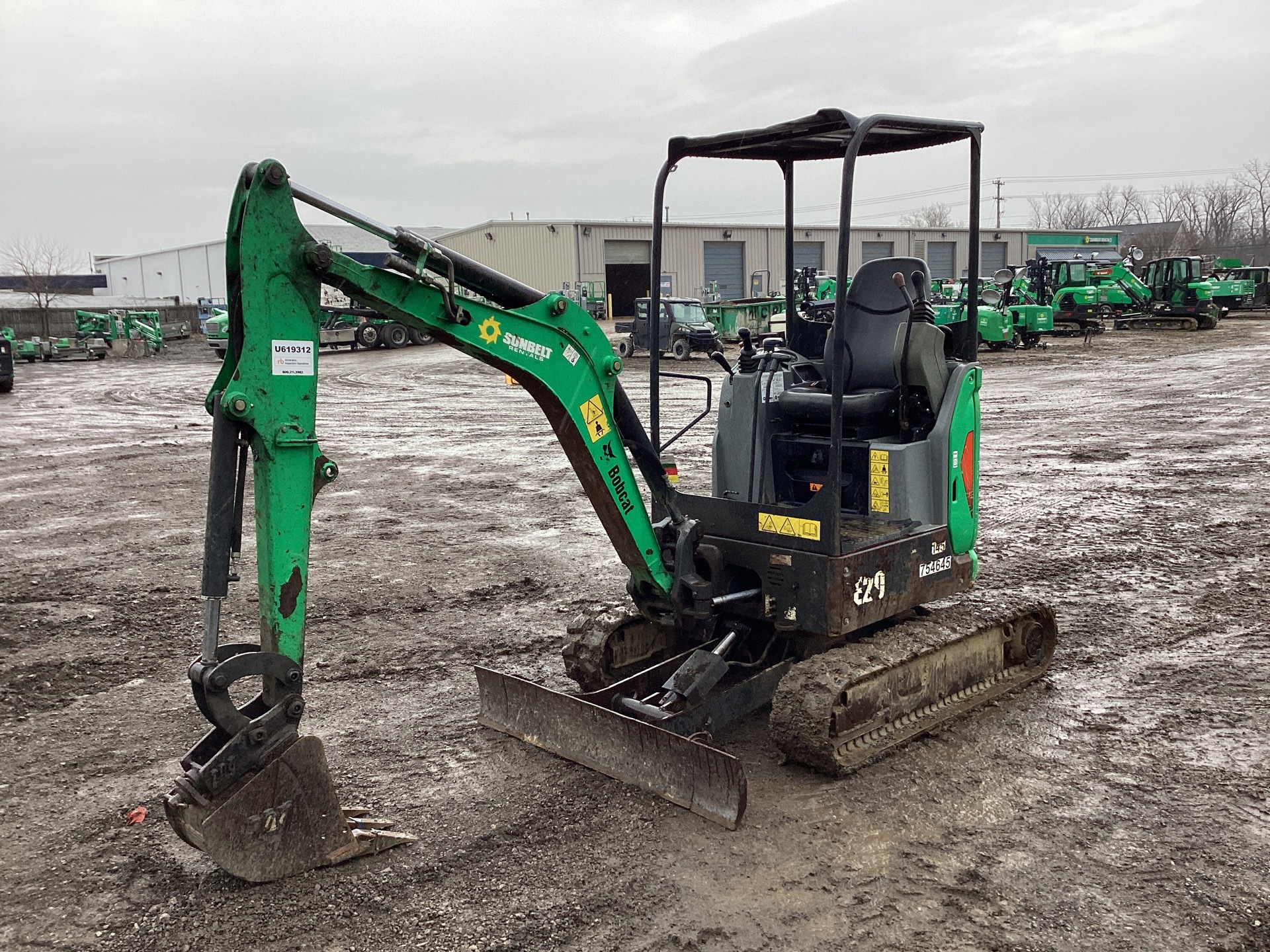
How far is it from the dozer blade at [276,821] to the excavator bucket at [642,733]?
113cm

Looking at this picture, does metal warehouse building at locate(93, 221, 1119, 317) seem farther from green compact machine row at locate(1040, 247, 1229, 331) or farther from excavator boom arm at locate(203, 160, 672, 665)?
excavator boom arm at locate(203, 160, 672, 665)

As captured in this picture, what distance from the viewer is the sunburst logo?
421 centimetres

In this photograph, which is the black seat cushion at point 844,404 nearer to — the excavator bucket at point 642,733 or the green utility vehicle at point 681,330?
the excavator bucket at point 642,733

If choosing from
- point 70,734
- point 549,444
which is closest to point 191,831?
point 70,734

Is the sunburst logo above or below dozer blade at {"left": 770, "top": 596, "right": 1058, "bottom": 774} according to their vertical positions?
above

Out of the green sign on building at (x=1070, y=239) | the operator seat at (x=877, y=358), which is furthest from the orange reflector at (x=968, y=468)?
the green sign on building at (x=1070, y=239)

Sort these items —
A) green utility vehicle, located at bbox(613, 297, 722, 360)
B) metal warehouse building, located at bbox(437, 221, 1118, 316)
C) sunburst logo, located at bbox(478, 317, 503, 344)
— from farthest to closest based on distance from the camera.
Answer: metal warehouse building, located at bbox(437, 221, 1118, 316) → green utility vehicle, located at bbox(613, 297, 722, 360) → sunburst logo, located at bbox(478, 317, 503, 344)

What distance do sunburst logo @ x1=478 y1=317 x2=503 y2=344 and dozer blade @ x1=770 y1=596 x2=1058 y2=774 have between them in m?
2.04

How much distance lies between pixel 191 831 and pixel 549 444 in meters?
12.3

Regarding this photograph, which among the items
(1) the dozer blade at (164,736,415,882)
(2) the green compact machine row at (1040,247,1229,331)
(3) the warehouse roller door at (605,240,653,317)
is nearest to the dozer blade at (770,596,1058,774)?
(1) the dozer blade at (164,736,415,882)

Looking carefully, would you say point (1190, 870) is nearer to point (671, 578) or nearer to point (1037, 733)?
point (1037, 733)

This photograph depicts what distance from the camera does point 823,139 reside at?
581cm

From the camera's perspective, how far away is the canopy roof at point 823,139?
4.89m

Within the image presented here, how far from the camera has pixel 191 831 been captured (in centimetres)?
378
